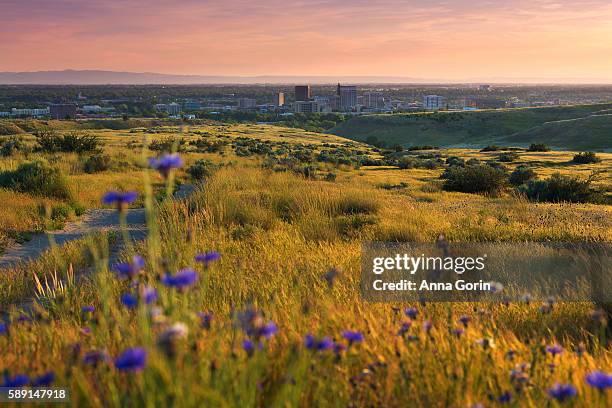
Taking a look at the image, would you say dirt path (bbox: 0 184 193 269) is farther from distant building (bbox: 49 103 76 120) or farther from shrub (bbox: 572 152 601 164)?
distant building (bbox: 49 103 76 120)

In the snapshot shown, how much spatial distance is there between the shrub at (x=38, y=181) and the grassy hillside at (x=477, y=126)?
6277 cm

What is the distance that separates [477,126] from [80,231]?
3580 inches

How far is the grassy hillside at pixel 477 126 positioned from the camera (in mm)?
70812

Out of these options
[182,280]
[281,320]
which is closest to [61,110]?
[281,320]

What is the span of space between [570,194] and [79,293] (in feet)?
54.2

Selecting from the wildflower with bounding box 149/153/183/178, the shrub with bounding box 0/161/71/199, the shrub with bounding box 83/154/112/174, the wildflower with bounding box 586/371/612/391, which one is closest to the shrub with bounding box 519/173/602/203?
the shrub with bounding box 0/161/71/199

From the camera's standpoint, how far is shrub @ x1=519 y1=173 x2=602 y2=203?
58.0 feet

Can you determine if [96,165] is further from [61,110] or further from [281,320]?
[61,110]

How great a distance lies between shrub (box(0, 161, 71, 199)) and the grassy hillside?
62.8m

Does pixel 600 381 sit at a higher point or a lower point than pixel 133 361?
lower

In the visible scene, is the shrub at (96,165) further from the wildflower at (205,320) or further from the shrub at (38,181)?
the wildflower at (205,320)

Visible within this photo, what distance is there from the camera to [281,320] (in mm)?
3895

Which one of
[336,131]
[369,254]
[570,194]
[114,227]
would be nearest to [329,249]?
[369,254]

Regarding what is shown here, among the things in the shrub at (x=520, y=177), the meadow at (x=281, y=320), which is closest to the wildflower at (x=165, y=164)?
the meadow at (x=281, y=320)
